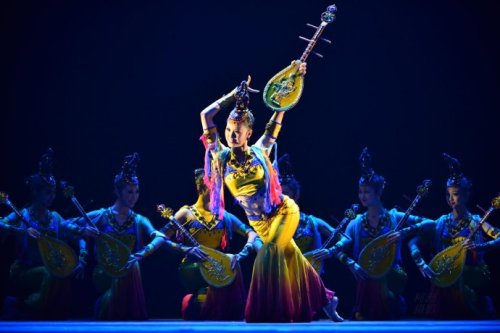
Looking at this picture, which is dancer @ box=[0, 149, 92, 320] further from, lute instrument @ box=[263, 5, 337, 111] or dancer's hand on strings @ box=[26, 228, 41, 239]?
lute instrument @ box=[263, 5, 337, 111]

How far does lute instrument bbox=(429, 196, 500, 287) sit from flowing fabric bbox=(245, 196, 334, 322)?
1.32 metres

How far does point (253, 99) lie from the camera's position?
296 inches

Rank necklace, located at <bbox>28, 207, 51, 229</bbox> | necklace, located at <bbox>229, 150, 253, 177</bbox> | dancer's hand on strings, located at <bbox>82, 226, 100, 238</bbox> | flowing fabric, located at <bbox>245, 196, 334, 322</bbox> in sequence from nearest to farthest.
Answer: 1. flowing fabric, located at <bbox>245, 196, 334, 322</bbox>
2. necklace, located at <bbox>229, 150, 253, 177</bbox>
3. dancer's hand on strings, located at <bbox>82, 226, 100, 238</bbox>
4. necklace, located at <bbox>28, 207, 51, 229</bbox>

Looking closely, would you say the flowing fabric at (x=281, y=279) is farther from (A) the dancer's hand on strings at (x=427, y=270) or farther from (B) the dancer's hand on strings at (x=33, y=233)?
(B) the dancer's hand on strings at (x=33, y=233)

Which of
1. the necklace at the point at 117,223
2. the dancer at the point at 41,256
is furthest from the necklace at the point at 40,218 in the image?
the necklace at the point at 117,223

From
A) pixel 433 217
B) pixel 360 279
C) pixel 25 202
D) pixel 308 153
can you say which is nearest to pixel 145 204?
pixel 25 202

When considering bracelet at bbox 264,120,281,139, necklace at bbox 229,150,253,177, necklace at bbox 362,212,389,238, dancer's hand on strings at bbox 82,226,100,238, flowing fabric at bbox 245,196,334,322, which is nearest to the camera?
flowing fabric at bbox 245,196,334,322

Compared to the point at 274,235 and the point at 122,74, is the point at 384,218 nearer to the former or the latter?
the point at 274,235

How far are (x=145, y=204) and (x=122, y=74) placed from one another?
1.25 m

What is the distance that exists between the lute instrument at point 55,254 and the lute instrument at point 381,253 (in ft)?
7.98

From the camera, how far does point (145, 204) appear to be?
755 centimetres

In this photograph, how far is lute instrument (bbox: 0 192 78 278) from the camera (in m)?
6.59

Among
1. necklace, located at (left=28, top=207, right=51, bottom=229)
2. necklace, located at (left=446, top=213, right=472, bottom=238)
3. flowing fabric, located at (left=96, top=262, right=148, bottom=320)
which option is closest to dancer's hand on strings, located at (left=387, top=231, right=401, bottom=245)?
necklace, located at (left=446, top=213, right=472, bottom=238)

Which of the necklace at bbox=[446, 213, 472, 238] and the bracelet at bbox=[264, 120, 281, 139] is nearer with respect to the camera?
the bracelet at bbox=[264, 120, 281, 139]
